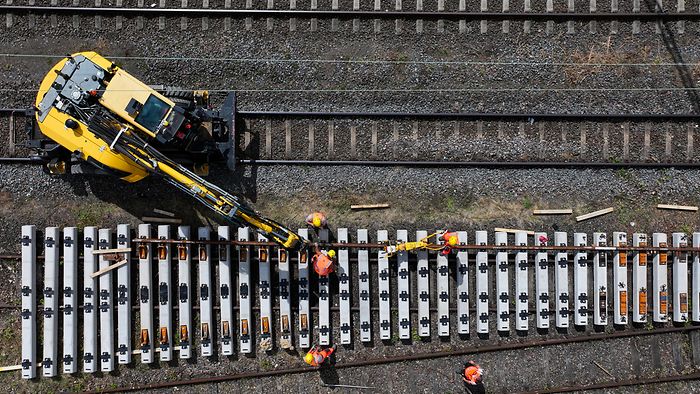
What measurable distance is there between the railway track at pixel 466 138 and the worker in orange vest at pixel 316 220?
1.32 meters

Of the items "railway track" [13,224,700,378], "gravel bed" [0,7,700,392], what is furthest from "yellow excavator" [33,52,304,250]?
"railway track" [13,224,700,378]

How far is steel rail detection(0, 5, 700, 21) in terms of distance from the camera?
1241 cm

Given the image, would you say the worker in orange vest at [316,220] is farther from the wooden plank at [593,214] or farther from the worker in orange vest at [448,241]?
the wooden plank at [593,214]

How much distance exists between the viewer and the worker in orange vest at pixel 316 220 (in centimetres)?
1170

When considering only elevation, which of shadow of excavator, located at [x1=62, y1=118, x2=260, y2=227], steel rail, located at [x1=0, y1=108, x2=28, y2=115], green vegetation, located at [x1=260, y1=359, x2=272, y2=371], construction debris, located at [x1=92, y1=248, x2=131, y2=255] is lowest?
green vegetation, located at [x1=260, y1=359, x2=272, y2=371]

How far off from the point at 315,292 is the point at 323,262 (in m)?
1.28

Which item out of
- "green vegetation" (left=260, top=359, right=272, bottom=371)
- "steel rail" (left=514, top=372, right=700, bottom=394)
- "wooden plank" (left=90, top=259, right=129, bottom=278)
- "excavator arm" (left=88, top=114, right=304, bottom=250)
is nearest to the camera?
"excavator arm" (left=88, top=114, right=304, bottom=250)

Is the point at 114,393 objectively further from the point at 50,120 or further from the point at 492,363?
the point at 492,363

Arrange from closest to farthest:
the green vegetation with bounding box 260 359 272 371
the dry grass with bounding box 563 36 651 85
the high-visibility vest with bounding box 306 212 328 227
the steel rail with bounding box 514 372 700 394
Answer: the high-visibility vest with bounding box 306 212 328 227, the steel rail with bounding box 514 372 700 394, the green vegetation with bounding box 260 359 272 371, the dry grass with bounding box 563 36 651 85

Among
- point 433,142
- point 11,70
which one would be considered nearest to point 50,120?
point 11,70

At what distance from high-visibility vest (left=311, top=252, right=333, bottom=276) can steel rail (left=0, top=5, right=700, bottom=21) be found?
18.9 feet

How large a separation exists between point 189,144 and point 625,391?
1146 centimetres

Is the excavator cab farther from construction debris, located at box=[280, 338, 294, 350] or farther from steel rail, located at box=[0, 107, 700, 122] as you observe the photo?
construction debris, located at box=[280, 338, 294, 350]

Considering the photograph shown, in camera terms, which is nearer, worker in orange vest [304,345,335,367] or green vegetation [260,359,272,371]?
worker in orange vest [304,345,335,367]
